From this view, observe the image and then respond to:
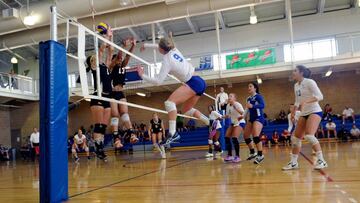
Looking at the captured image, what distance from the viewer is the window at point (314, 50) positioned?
17584mm

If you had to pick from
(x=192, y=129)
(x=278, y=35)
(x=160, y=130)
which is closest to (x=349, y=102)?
(x=278, y=35)

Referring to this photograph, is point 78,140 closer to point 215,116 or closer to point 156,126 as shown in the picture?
point 156,126

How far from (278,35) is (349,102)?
6.02 m

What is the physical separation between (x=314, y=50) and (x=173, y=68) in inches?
643

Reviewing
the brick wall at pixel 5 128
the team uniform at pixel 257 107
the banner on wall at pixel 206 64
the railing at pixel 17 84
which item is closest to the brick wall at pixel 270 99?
the brick wall at pixel 5 128

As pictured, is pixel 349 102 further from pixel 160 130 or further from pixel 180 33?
pixel 160 130

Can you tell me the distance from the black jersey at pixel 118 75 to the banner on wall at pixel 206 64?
42.0 feet

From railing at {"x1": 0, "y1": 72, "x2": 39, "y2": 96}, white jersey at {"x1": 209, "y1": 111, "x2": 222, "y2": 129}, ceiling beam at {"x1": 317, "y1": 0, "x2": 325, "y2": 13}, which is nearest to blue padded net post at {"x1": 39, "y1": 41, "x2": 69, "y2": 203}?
white jersey at {"x1": 209, "y1": 111, "x2": 222, "y2": 129}

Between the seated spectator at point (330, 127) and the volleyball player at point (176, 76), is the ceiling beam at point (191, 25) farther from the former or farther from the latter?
the volleyball player at point (176, 76)

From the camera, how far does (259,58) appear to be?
690 inches

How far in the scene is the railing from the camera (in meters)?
18.9

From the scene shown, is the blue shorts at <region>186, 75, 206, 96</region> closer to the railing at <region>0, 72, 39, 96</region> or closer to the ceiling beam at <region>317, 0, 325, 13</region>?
the railing at <region>0, 72, 39, 96</region>

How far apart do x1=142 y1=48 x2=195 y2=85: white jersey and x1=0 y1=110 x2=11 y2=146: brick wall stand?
22707 millimetres

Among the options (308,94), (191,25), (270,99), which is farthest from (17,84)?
(308,94)
